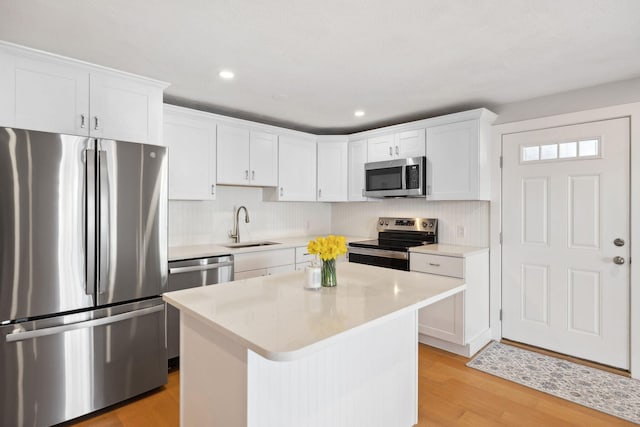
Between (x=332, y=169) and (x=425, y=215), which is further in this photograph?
(x=332, y=169)

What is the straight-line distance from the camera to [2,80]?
2.07 meters

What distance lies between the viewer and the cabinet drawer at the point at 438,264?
308cm

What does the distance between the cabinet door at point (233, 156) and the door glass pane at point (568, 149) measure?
2.96 m

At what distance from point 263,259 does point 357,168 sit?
1.65m

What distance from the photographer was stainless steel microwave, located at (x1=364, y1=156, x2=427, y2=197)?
3582mm

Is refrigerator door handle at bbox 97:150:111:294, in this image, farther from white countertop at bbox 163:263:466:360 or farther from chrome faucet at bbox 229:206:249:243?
chrome faucet at bbox 229:206:249:243

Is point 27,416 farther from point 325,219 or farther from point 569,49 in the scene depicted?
point 569,49

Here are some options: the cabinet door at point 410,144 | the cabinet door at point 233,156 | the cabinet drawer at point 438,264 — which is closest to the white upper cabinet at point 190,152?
the cabinet door at point 233,156

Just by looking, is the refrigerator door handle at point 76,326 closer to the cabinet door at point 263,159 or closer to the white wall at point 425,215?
the cabinet door at point 263,159

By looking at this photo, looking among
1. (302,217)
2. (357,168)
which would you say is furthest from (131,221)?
(357,168)

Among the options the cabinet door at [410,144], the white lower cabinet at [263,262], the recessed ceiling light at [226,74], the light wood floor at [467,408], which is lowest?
the light wood floor at [467,408]

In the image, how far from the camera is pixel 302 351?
104 cm

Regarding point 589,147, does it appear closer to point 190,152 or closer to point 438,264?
point 438,264

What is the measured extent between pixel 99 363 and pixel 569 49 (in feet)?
11.7
